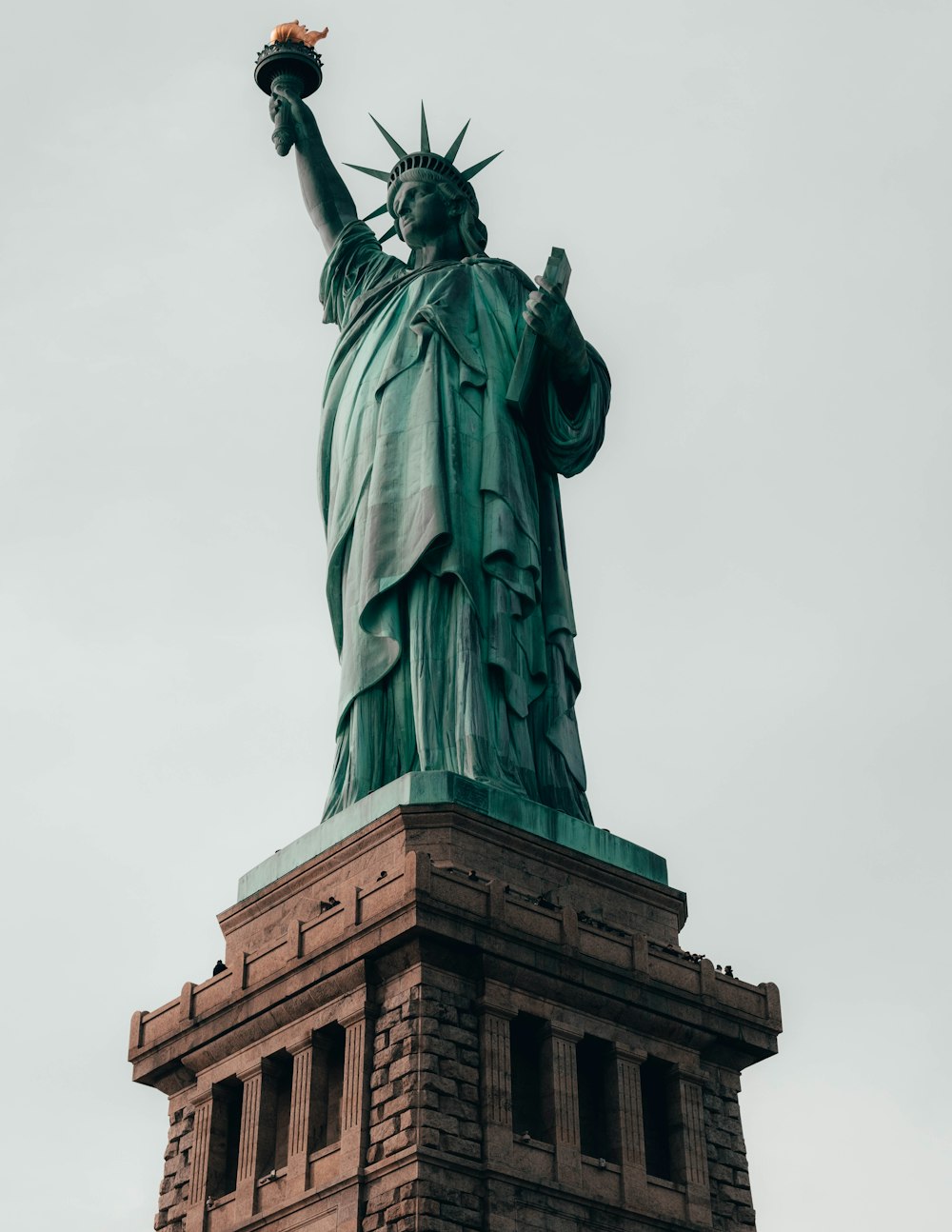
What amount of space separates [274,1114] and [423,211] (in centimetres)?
1253

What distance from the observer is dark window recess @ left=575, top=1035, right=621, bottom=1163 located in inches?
1054

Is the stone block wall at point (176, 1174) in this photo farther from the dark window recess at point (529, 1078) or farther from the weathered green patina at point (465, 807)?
the dark window recess at point (529, 1078)

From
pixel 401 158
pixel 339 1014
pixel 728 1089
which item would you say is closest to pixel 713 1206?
pixel 728 1089

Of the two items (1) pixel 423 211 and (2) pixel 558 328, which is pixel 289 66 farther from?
(2) pixel 558 328

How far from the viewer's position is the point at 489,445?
30969 millimetres

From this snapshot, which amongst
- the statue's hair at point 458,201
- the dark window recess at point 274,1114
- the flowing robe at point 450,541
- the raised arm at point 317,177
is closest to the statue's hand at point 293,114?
the raised arm at point 317,177

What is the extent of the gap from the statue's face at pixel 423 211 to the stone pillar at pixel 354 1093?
11754 mm

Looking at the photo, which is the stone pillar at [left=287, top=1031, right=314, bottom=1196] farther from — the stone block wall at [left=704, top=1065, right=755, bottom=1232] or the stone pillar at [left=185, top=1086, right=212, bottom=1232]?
the stone block wall at [left=704, top=1065, right=755, bottom=1232]

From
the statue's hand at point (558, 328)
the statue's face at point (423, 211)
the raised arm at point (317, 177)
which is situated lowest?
the statue's hand at point (558, 328)

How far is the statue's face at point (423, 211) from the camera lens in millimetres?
33688

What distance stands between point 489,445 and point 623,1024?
7.48 meters

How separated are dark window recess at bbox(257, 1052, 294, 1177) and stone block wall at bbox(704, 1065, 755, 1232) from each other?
179 inches

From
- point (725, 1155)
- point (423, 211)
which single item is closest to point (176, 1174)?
point (725, 1155)

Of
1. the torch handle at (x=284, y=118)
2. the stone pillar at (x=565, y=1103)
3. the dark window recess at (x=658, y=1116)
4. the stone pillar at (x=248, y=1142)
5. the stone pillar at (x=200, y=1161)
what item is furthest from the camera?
the torch handle at (x=284, y=118)
